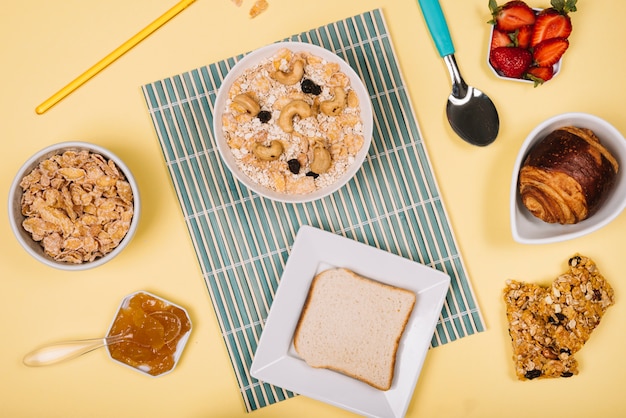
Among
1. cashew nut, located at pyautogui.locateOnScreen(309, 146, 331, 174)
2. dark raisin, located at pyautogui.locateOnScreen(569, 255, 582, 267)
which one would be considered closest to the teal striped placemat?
cashew nut, located at pyautogui.locateOnScreen(309, 146, 331, 174)

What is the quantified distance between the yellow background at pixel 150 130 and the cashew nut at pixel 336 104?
0.68ft

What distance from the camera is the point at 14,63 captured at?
47.1 inches

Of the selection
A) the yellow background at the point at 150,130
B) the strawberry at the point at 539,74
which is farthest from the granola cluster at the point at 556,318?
the strawberry at the point at 539,74

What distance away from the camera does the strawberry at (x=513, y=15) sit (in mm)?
1145

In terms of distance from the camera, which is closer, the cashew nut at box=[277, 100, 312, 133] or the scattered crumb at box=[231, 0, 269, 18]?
the cashew nut at box=[277, 100, 312, 133]

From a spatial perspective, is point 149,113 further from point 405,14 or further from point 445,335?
point 445,335

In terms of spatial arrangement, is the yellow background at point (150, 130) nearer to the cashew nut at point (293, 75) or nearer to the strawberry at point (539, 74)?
the strawberry at point (539, 74)

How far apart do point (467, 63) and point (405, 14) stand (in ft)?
0.59

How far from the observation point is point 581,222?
113 cm

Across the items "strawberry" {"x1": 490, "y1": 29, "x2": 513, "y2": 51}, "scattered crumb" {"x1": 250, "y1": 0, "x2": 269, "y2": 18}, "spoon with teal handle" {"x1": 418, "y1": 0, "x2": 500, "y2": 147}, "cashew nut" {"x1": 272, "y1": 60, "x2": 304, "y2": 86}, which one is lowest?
"spoon with teal handle" {"x1": 418, "y1": 0, "x2": 500, "y2": 147}

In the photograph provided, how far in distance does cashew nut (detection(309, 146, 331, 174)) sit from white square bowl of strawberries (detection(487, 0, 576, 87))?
1.45 ft

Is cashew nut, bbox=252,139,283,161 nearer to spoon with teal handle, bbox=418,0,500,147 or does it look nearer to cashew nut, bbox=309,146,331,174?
cashew nut, bbox=309,146,331,174

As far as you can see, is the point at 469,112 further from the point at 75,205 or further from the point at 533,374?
the point at 75,205

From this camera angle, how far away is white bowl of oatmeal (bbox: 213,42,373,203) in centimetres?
109
